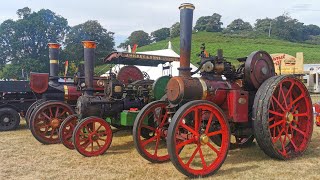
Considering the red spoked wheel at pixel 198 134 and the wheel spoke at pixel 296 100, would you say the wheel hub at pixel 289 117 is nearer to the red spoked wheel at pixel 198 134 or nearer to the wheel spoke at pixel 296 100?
the wheel spoke at pixel 296 100

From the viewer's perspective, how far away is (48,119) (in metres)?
7.13

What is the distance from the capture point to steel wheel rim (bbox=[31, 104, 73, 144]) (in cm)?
684

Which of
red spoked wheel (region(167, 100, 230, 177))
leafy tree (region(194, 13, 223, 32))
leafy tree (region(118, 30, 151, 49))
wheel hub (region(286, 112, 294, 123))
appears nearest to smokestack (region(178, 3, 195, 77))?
red spoked wheel (region(167, 100, 230, 177))

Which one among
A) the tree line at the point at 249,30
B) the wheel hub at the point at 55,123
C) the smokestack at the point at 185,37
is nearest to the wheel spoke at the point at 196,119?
the smokestack at the point at 185,37

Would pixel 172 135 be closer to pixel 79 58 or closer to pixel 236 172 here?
pixel 236 172

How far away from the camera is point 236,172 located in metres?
4.27

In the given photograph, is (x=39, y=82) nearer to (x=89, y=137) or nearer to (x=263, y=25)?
(x=89, y=137)

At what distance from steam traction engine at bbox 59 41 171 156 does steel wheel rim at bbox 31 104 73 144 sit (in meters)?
0.67

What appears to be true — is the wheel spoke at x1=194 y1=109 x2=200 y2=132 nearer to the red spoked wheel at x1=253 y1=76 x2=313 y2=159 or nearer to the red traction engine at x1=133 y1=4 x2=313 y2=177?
the red traction engine at x1=133 y1=4 x2=313 y2=177

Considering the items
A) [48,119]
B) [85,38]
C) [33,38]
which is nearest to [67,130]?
[48,119]

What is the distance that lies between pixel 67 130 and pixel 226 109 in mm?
3155

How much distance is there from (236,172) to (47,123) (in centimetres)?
436

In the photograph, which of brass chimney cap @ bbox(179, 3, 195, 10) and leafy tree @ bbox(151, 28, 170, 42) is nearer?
brass chimney cap @ bbox(179, 3, 195, 10)

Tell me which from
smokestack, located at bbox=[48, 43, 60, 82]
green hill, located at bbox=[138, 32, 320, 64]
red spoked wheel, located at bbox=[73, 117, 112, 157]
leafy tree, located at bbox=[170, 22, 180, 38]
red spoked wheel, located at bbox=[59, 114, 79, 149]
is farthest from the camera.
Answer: leafy tree, located at bbox=[170, 22, 180, 38]
